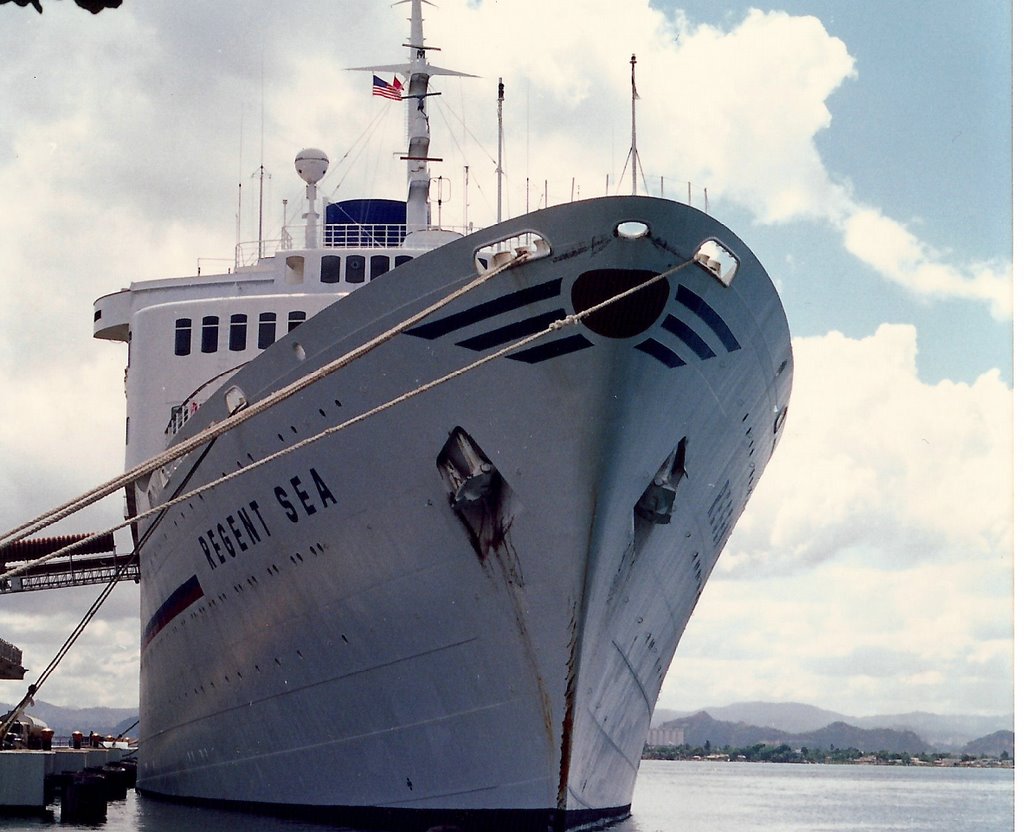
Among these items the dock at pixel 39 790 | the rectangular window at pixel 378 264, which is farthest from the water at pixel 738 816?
the rectangular window at pixel 378 264

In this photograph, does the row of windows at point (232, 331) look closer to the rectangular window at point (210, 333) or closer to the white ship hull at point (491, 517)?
the rectangular window at point (210, 333)

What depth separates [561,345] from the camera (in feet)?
41.9

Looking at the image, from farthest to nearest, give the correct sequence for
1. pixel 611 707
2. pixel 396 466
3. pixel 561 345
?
pixel 611 707 < pixel 396 466 < pixel 561 345

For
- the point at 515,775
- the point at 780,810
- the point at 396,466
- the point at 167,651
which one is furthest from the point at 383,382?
the point at 780,810

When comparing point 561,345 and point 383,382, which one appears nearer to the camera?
point 561,345

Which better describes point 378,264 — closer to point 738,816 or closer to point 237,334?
point 237,334

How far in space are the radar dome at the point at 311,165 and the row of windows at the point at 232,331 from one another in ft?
16.9

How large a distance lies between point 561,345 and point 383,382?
2.00 m

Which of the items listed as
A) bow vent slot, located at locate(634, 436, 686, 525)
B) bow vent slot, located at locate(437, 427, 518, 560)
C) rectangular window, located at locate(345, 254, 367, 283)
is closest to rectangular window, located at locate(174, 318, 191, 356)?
rectangular window, located at locate(345, 254, 367, 283)

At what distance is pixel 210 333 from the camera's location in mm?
20109

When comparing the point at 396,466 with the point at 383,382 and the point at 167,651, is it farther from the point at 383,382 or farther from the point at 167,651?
the point at 167,651

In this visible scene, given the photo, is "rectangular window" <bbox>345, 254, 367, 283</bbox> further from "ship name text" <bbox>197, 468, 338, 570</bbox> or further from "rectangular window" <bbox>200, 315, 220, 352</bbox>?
"ship name text" <bbox>197, 468, 338, 570</bbox>

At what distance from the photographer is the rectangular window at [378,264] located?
20.9m

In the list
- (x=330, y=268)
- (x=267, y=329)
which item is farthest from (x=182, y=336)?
(x=330, y=268)
